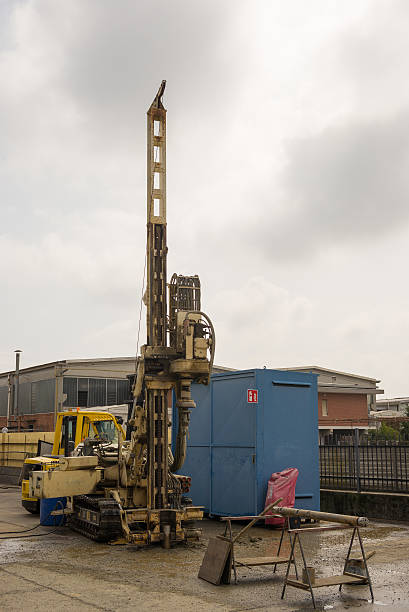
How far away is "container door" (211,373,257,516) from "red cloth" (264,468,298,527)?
1.25 ft

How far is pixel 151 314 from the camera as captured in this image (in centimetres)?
1293

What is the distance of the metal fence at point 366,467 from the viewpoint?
1595 cm

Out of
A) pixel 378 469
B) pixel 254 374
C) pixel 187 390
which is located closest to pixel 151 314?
pixel 187 390

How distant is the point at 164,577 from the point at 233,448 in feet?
19.4

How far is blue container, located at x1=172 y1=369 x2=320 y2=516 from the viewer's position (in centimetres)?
1468

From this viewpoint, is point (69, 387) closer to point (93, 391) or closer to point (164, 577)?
point (93, 391)

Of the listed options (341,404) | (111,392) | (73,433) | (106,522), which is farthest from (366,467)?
(341,404)

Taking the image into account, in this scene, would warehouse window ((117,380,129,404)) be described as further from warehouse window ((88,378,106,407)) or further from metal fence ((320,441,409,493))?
metal fence ((320,441,409,493))

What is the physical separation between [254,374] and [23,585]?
725cm

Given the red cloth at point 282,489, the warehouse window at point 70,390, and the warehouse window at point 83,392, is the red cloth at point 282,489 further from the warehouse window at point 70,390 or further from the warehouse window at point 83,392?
the warehouse window at point 83,392

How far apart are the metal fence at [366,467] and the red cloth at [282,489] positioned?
2880 millimetres

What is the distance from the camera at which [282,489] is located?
14.3 m

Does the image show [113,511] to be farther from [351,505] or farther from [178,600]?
[351,505]

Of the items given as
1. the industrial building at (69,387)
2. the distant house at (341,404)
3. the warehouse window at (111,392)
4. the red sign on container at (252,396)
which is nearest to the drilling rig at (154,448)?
the red sign on container at (252,396)
